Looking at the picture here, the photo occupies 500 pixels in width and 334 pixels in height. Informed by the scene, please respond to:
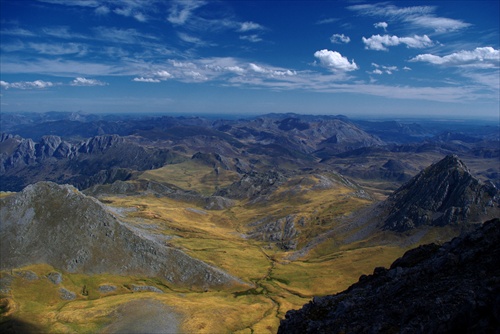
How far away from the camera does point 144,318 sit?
338ft

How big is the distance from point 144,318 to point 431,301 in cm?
8717

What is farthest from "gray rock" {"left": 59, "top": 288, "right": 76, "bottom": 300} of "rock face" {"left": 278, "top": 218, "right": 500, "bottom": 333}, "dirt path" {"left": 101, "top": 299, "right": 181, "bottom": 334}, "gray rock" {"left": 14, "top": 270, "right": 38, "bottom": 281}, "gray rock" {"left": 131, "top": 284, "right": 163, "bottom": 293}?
"rock face" {"left": 278, "top": 218, "right": 500, "bottom": 333}

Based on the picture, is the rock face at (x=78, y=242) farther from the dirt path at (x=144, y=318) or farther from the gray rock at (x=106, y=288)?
the dirt path at (x=144, y=318)

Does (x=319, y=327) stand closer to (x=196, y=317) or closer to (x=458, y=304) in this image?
(x=458, y=304)

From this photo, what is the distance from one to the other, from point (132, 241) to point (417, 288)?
128126mm

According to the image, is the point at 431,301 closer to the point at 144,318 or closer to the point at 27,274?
the point at 144,318

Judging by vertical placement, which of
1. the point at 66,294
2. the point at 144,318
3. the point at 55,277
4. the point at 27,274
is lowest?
the point at 66,294

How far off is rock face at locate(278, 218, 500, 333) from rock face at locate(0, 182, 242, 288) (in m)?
99.5

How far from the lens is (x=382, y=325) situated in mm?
42469

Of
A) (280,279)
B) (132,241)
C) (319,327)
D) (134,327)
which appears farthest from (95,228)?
(319,327)

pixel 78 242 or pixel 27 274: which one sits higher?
pixel 78 242

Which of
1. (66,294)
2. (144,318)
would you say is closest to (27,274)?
(66,294)

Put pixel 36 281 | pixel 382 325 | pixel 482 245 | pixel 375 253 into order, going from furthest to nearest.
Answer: pixel 375 253 → pixel 36 281 → pixel 482 245 → pixel 382 325

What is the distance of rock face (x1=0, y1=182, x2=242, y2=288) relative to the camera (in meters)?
135
